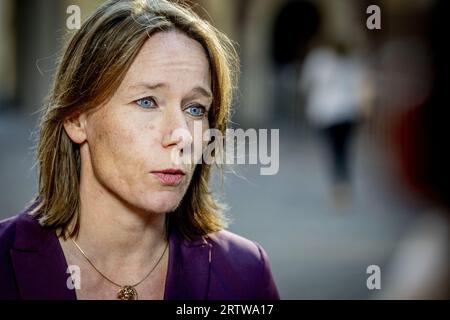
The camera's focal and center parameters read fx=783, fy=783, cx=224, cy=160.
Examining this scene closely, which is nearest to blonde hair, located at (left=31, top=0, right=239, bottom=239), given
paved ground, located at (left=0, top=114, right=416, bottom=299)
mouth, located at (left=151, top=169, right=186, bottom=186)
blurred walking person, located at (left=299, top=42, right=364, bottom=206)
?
mouth, located at (left=151, top=169, right=186, bottom=186)

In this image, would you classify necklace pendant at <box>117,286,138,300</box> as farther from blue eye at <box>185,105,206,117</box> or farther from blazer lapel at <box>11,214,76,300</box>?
blue eye at <box>185,105,206,117</box>

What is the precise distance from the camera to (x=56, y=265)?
104 inches

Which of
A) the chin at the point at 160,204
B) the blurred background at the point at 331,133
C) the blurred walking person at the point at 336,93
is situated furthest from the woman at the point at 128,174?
the blurred walking person at the point at 336,93

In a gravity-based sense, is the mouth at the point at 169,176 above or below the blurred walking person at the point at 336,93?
below

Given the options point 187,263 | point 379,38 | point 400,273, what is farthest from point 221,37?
point 379,38

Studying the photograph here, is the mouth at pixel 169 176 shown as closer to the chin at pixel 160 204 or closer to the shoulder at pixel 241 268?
the chin at pixel 160 204

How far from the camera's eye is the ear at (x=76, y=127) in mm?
2822

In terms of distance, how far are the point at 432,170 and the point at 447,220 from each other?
1464 millimetres

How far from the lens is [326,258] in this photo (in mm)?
7664

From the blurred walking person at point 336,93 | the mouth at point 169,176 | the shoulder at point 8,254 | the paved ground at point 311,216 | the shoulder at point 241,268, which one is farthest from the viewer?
the blurred walking person at point 336,93

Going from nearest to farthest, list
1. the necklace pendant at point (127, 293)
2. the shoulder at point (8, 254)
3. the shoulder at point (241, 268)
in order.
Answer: the shoulder at point (8, 254) → the necklace pendant at point (127, 293) → the shoulder at point (241, 268)

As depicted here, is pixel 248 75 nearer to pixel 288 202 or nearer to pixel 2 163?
pixel 2 163

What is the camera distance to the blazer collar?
2570 mm
